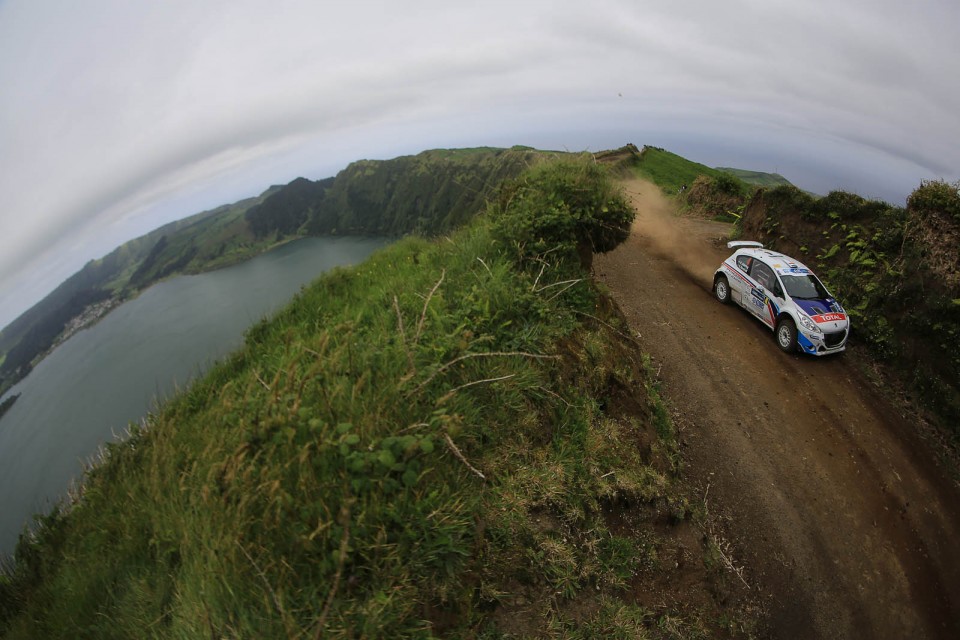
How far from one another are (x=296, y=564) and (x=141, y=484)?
8.69 feet

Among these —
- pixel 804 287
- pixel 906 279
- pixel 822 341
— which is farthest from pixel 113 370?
pixel 906 279

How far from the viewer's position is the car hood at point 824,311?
384 inches

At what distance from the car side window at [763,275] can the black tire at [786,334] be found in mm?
1038

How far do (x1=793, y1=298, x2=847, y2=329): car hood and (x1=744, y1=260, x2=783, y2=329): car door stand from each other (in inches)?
22.9

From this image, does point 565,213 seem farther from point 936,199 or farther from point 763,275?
point 936,199

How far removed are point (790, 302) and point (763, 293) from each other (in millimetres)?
842

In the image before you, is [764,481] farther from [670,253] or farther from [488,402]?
[670,253]

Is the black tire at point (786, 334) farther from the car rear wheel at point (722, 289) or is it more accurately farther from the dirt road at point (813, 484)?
the car rear wheel at point (722, 289)

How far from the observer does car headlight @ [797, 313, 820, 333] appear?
9.73 meters

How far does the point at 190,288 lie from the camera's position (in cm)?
5356

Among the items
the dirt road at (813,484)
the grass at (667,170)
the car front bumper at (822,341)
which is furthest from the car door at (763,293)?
the grass at (667,170)

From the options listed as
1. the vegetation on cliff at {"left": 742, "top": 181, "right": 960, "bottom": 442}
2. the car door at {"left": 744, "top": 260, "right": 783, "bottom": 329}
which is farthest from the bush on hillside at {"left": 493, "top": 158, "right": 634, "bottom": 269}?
the vegetation on cliff at {"left": 742, "top": 181, "right": 960, "bottom": 442}

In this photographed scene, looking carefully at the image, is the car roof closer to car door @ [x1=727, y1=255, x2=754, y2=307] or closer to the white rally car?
the white rally car

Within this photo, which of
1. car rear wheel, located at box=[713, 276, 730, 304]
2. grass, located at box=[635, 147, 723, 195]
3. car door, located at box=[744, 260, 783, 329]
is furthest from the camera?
grass, located at box=[635, 147, 723, 195]
